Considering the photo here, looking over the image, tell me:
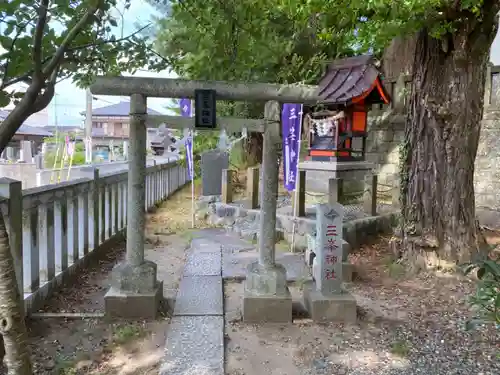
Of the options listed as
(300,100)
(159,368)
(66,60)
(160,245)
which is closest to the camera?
(66,60)

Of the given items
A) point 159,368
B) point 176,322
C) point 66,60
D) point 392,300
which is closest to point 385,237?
point 392,300

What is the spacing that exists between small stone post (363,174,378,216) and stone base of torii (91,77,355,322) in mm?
4240

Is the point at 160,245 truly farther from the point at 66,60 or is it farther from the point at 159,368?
the point at 66,60

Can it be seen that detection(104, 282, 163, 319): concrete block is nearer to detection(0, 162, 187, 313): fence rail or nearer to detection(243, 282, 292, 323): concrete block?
detection(0, 162, 187, 313): fence rail

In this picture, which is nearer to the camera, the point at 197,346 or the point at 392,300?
the point at 197,346

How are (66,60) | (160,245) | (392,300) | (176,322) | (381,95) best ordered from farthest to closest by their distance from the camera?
(381,95) → (160,245) → (392,300) → (176,322) → (66,60)

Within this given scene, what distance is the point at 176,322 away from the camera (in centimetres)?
400

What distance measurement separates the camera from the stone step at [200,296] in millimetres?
4324

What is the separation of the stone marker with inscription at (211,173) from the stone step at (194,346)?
7297mm

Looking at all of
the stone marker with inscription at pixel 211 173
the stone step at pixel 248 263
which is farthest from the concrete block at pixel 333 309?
the stone marker with inscription at pixel 211 173

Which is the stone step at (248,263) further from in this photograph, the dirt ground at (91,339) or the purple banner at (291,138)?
the purple banner at (291,138)

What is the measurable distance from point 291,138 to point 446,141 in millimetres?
2215

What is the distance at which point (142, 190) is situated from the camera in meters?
4.33

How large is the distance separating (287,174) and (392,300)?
8.91 ft
